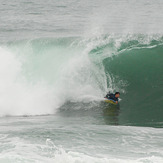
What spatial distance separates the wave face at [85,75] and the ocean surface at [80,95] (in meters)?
0.04

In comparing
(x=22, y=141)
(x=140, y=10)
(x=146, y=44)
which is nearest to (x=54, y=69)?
(x=146, y=44)

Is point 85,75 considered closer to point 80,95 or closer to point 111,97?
point 80,95

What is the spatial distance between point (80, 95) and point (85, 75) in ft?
4.03

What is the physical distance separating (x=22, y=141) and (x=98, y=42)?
1044 cm

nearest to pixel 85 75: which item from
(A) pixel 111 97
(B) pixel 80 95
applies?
(B) pixel 80 95

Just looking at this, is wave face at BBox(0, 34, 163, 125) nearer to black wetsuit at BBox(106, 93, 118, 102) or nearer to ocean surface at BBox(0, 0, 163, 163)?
ocean surface at BBox(0, 0, 163, 163)

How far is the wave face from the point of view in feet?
47.6

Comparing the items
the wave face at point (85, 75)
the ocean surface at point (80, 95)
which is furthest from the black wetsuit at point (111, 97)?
the wave face at point (85, 75)

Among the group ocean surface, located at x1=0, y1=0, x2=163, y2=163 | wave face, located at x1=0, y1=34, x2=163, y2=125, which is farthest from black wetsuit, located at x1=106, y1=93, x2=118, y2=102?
wave face, located at x1=0, y1=34, x2=163, y2=125

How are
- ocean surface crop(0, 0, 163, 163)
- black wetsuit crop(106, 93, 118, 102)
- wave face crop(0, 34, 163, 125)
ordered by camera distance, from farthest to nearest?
wave face crop(0, 34, 163, 125) < black wetsuit crop(106, 93, 118, 102) < ocean surface crop(0, 0, 163, 163)

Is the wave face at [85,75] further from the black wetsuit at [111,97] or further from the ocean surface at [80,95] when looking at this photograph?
the black wetsuit at [111,97]

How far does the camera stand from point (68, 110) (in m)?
14.4

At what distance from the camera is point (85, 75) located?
16.3 meters

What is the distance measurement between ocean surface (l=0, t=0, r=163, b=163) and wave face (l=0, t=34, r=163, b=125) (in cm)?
4
